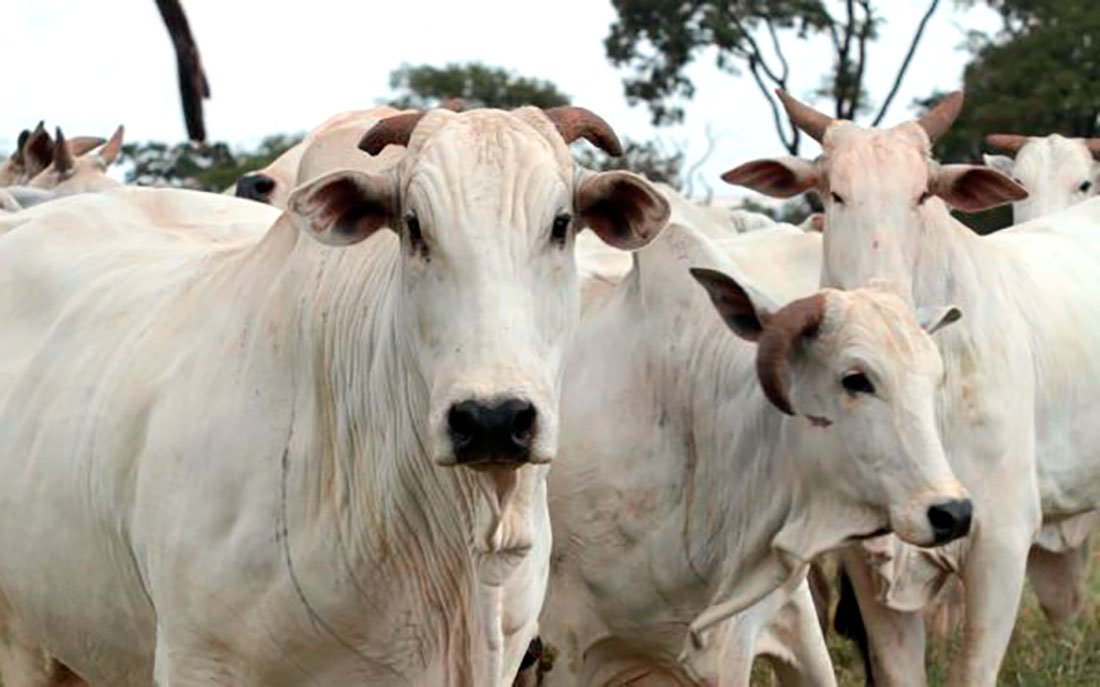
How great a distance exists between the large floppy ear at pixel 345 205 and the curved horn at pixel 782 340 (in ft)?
6.65

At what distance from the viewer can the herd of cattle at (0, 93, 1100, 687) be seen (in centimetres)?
517

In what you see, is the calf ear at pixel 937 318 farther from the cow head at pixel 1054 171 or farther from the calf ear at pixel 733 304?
the cow head at pixel 1054 171

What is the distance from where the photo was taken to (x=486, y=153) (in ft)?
16.7

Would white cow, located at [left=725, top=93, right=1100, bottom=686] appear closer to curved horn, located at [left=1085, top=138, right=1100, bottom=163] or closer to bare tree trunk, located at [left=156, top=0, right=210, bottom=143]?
curved horn, located at [left=1085, top=138, right=1100, bottom=163]

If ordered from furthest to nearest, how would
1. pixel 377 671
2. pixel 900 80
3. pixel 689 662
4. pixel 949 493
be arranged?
pixel 900 80 < pixel 689 662 < pixel 949 493 < pixel 377 671

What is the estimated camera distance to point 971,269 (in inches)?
348

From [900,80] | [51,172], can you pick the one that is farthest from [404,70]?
[51,172]

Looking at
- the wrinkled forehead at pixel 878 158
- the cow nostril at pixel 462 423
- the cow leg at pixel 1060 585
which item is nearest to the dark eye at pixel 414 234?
the cow nostril at pixel 462 423

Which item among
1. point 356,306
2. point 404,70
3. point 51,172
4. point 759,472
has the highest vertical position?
point 356,306

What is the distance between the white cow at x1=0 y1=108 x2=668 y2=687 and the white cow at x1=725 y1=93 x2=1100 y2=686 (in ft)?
8.59

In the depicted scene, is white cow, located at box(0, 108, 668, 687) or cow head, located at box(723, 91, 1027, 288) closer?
white cow, located at box(0, 108, 668, 687)

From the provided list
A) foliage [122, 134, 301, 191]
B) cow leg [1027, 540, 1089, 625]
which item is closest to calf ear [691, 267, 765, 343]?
cow leg [1027, 540, 1089, 625]

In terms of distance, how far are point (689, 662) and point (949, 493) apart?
94 centimetres

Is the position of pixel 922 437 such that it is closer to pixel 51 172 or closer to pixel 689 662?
pixel 689 662
